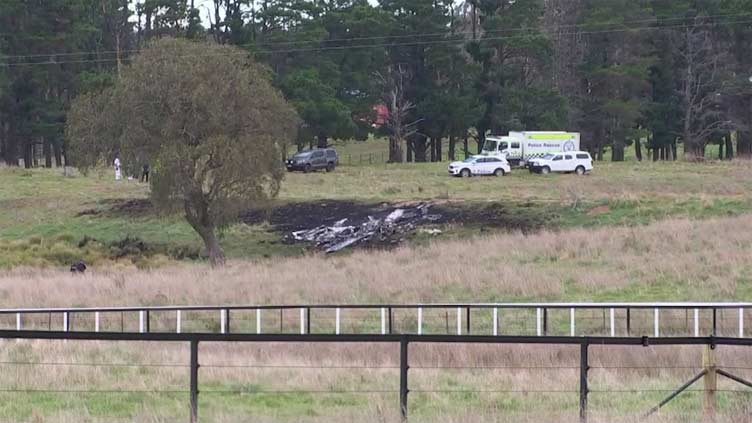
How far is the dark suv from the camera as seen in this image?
7150 cm

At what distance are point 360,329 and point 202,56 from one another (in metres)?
20.8

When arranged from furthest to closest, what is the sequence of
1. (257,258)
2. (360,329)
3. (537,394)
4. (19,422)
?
(257,258) < (360,329) < (537,394) < (19,422)

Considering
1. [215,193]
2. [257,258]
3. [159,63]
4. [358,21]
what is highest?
[358,21]

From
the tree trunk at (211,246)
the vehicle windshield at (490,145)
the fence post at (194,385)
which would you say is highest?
the vehicle windshield at (490,145)

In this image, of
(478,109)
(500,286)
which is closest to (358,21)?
(478,109)

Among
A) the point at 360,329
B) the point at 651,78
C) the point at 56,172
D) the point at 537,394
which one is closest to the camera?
the point at 537,394

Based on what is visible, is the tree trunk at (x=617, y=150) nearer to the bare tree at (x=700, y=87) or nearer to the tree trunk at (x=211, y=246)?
the bare tree at (x=700, y=87)

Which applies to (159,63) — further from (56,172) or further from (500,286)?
(56,172)

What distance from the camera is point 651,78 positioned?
92.0 metres

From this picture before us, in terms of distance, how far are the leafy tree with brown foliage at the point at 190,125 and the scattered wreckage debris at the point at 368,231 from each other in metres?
4.60

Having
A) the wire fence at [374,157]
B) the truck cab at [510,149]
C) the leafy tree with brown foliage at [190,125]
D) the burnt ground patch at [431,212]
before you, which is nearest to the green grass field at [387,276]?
the burnt ground patch at [431,212]

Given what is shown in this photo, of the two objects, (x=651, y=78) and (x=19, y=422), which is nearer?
(x=19, y=422)

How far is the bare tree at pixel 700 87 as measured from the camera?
86250mm

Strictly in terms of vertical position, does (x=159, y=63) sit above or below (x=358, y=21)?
below
